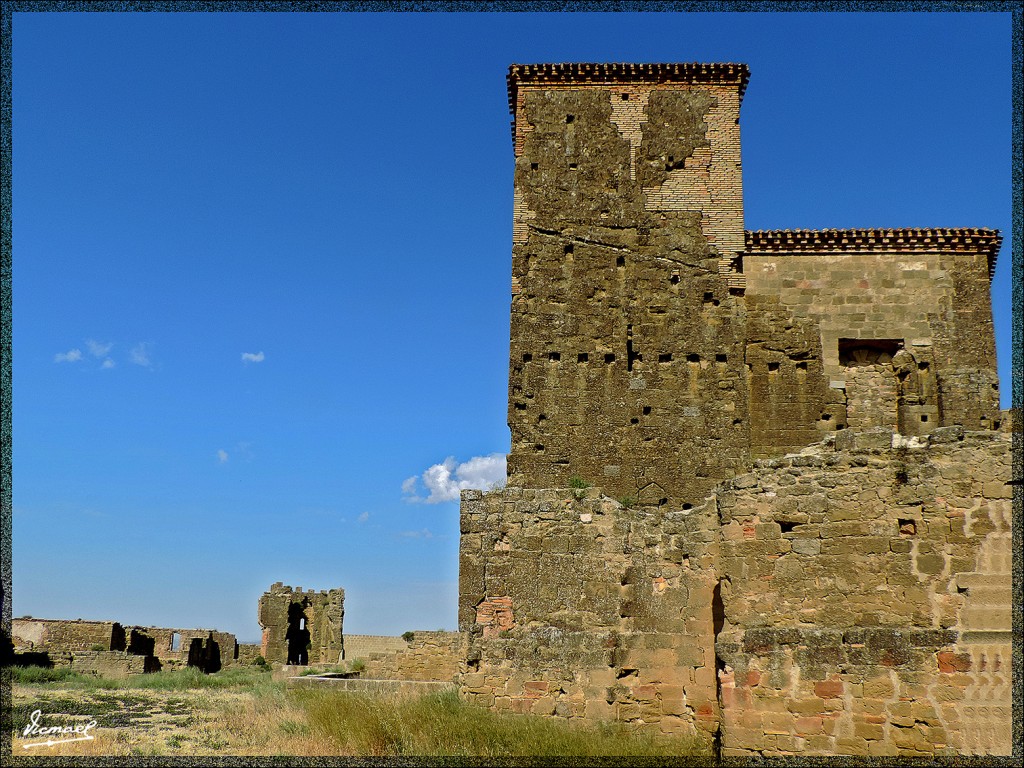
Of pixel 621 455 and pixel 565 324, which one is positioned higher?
pixel 565 324

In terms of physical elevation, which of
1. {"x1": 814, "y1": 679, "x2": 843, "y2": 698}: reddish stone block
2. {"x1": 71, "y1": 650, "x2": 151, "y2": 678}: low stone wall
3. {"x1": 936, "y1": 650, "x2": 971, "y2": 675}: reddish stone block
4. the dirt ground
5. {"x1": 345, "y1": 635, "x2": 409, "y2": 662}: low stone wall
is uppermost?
{"x1": 936, "y1": 650, "x2": 971, "y2": 675}: reddish stone block

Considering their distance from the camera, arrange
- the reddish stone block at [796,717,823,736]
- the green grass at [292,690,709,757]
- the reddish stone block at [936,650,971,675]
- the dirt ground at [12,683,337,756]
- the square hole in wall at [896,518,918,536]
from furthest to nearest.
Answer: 1. the dirt ground at [12,683,337,756]
2. the green grass at [292,690,709,757]
3. the square hole in wall at [896,518,918,536]
4. the reddish stone block at [796,717,823,736]
5. the reddish stone block at [936,650,971,675]

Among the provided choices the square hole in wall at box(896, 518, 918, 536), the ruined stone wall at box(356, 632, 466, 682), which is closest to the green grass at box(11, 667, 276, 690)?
the ruined stone wall at box(356, 632, 466, 682)

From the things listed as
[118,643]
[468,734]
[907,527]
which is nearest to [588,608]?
[468,734]

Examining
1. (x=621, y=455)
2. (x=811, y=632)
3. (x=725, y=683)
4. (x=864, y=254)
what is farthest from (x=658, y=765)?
(x=864, y=254)

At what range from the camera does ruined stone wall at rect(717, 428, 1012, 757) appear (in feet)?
25.1

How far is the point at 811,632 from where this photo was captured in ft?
26.3

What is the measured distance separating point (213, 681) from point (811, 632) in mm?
18168

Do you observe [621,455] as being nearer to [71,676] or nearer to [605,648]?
[605,648]

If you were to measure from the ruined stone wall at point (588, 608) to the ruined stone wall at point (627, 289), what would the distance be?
460 centimetres

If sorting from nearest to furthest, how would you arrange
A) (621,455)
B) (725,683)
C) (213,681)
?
1. (725,683)
2. (621,455)
3. (213,681)

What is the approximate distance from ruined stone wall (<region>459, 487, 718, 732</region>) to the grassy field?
0.37 meters

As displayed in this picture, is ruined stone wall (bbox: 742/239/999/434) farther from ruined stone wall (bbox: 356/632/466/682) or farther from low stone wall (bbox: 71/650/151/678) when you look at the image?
low stone wall (bbox: 71/650/151/678)

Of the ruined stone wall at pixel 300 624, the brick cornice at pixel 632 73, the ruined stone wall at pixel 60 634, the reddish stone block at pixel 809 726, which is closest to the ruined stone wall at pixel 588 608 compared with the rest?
the reddish stone block at pixel 809 726
